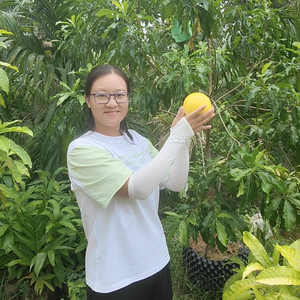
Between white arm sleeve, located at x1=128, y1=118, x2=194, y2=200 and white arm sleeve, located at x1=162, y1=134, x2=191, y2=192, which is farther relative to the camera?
white arm sleeve, located at x1=162, y1=134, x2=191, y2=192

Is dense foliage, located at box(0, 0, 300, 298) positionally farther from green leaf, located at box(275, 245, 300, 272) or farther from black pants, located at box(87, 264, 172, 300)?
green leaf, located at box(275, 245, 300, 272)

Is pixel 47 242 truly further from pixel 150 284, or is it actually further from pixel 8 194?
pixel 150 284

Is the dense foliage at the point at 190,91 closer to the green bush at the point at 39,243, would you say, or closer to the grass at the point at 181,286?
the green bush at the point at 39,243

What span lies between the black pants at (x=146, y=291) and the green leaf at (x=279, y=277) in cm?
46

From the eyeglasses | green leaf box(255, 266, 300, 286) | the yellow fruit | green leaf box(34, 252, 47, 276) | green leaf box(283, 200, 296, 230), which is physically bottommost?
green leaf box(34, 252, 47, 276)

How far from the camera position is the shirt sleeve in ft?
3.22

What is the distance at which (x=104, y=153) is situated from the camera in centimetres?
101

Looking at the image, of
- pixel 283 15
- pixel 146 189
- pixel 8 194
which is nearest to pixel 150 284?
pixel 146 189

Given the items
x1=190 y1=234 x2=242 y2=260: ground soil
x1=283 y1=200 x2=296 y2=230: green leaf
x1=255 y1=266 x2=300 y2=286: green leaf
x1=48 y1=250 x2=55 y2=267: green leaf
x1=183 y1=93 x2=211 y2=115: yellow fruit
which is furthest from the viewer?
x1=190 y1=234 x2=242 y2=260: ground soil

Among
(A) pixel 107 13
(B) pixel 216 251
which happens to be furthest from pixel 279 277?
(B) pixel 216 251

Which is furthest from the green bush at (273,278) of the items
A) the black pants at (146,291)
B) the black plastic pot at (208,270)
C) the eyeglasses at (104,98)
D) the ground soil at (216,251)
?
the ground soil at (216,251)

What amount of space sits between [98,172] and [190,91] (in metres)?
0.98

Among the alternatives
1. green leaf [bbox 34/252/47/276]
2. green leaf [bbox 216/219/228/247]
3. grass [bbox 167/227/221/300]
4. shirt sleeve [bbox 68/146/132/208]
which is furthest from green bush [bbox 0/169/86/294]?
shirt sleeve [bbox 68/146/132/208]

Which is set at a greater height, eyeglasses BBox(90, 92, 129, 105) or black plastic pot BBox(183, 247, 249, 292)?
eyeglasses BBox(90, 92, 129, 105)
